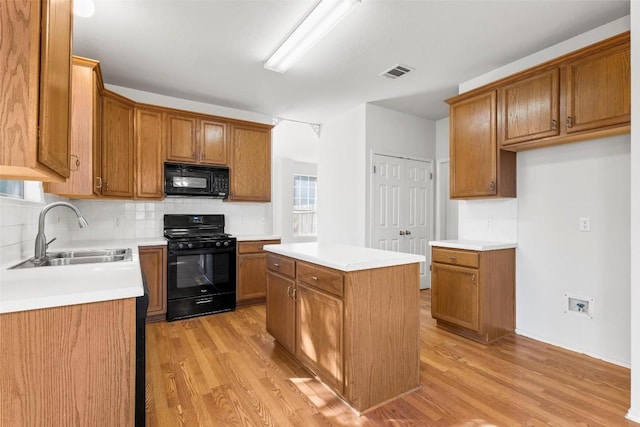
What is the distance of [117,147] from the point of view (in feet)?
10.9

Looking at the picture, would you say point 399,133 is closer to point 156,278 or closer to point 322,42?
point 322,42

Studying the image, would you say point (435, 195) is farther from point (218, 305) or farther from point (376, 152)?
point (218, 305)

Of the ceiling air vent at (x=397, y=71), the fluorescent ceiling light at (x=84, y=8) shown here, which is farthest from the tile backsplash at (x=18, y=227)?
the ceiling air vent at (x=397, y=71)

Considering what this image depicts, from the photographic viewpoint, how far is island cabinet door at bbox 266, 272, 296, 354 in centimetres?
241

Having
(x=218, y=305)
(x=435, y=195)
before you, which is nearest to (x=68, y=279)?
(x=218, y=305)

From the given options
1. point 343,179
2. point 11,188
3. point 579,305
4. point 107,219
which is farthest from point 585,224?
point 107,219

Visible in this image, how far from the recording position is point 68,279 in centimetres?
135

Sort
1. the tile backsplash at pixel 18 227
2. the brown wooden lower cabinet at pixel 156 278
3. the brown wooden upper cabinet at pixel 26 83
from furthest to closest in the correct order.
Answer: the brown wooden lower cabinet at pixel 156 278
the tile backsplash at pixel 18 227
the brown wooden upper cabinet at pixel 26 83

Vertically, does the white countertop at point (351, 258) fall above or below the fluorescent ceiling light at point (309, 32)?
below

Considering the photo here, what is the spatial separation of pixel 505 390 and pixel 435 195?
11.1 ft

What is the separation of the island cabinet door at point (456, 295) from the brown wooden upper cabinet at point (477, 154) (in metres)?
0.80

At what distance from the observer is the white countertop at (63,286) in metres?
1.04

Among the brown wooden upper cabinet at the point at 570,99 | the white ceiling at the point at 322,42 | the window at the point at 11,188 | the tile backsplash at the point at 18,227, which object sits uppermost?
the white ceiling at the point at 322,42

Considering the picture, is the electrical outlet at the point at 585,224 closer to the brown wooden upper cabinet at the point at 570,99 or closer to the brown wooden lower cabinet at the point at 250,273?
the brown wooden upper cabinet at the point at 570,99
